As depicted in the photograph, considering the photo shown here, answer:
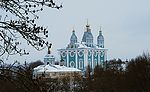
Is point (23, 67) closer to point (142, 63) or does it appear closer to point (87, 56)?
point (142, 63)

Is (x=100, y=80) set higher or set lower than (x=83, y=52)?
lower

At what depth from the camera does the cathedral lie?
315 feet

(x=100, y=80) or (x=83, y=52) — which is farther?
(x=83, y=52)

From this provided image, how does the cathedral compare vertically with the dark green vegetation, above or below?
above

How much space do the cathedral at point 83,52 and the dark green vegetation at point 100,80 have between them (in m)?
41.8

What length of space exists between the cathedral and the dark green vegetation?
41824 millimetres

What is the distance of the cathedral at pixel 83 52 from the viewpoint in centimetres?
9594

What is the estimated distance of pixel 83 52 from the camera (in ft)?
313

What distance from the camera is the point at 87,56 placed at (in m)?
96.9

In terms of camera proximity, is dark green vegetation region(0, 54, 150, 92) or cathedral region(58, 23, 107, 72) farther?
cathedral region(58, 23, 107, 72)

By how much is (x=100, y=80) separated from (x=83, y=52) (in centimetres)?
5780

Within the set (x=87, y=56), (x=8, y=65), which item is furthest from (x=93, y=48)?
(x=8, y=65)

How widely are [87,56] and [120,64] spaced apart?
51.5m

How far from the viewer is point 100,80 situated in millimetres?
37531
